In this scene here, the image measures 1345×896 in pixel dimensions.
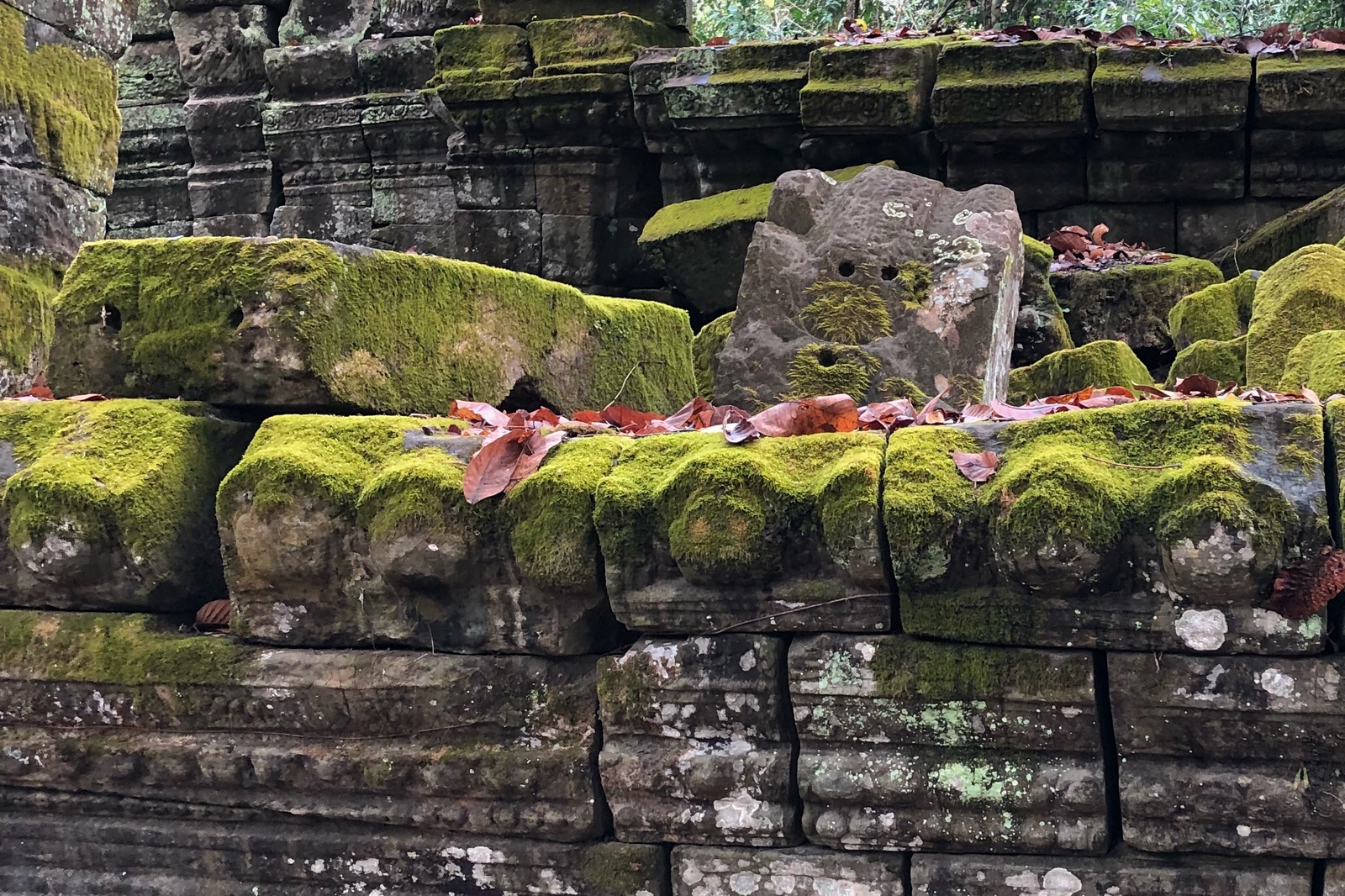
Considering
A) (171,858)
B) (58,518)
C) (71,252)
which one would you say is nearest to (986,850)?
(171,858)

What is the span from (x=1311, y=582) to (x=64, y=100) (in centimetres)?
482

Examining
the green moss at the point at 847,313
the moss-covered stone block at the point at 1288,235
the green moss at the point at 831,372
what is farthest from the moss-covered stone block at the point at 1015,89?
the green moss at the point at 831,372

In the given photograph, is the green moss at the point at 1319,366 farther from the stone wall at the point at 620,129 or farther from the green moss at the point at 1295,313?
the stone wall at the point at 620,129

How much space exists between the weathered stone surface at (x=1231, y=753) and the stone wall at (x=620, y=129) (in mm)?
4830

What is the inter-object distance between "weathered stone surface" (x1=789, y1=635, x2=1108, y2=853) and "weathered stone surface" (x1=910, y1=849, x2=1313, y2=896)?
33 millimetres

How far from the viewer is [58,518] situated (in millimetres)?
3004

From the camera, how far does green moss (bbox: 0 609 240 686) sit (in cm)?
301

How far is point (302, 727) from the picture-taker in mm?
2951

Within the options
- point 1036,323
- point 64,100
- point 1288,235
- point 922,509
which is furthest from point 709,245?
point 922,509

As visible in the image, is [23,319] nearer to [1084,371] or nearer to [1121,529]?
[1084,371]

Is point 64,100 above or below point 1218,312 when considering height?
above

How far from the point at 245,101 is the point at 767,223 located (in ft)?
20.1

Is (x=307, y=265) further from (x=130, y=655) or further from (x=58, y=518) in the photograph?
(x=130, y=655)

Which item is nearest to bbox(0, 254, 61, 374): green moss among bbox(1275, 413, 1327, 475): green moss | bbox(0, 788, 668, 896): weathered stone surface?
bbox(0, 788, 668, 896): weathered stone surface
